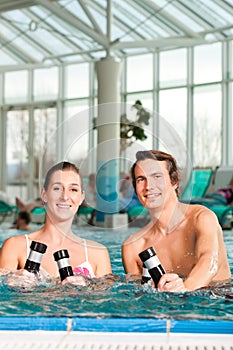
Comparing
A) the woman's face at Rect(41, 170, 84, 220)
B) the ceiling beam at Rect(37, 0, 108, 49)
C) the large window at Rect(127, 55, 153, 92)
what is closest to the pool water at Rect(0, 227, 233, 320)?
the woman's face at Rect(41, 170, 84, 220)

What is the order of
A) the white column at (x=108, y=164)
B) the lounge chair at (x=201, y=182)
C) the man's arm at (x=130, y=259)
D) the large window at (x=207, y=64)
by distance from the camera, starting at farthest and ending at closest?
the large window at (x=207, y=64), the lounge chair at (x=201, y=182), the white column at (x=108, y=164), the man's arm at (x=130, y=259)

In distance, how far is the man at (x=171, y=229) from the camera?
286 cm

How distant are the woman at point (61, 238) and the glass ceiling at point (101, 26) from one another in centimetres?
861

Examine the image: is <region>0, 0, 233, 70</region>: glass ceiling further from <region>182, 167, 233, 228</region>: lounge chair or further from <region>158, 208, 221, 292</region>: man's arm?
<region>158, 208, 221, 292</region>: man's arm

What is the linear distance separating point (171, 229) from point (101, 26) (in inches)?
423

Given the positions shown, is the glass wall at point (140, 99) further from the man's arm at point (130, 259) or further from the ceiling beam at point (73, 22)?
the man's arm at point (130, 259)

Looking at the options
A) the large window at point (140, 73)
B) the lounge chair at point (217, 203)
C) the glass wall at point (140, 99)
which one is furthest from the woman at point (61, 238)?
the large window at point (140, 73)

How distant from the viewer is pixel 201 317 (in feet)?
7.42

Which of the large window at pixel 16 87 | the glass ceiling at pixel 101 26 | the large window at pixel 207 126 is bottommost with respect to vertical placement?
the large window at pixel 207 126

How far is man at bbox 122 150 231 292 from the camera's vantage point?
2.86 meters

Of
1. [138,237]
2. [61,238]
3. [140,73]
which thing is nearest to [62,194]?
[61,238]

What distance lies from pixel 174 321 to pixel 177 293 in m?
0.45

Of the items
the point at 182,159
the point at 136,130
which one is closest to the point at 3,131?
the point at 136,130

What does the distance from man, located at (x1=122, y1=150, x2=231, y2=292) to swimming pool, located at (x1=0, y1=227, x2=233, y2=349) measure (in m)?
0.13
